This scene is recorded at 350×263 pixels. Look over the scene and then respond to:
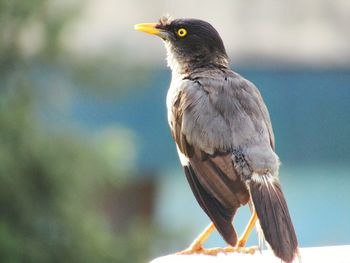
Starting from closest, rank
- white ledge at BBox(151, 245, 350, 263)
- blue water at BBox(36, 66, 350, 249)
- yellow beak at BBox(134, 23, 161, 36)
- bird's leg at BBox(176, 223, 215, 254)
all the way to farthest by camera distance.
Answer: white ledge at BBox(151, 245, 350, 263) < bird's leg at BBox(176, 223, 215, 254) < yellow beak at BBox(134, 23, 161, 36) < blue water at BBox(36, 66, 350, 249)

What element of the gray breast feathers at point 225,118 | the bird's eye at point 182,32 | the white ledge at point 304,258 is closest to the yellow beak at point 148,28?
the bird's eye at point 182,32

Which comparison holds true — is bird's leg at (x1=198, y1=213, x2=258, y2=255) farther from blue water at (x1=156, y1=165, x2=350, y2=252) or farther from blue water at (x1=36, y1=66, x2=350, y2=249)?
blue water at (x1=36, y1=66, x2=350, y2=249)

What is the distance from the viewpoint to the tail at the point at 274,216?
5324 millimetres

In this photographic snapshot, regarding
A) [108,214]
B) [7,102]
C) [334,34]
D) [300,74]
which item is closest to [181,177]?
[108,214]

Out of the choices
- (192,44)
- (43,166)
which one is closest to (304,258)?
(192,44)

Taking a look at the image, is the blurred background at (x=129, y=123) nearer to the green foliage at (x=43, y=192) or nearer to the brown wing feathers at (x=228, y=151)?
the green foliage at (x=43, y=192)

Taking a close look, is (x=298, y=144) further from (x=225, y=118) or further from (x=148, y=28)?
(x=225, y=118)

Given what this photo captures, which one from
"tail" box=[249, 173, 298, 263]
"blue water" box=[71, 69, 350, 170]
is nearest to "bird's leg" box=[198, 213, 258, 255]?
"tail" box=[249, 173, 298, 263]

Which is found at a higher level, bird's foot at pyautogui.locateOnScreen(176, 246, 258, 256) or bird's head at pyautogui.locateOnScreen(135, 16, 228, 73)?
bird's head at pyautogui.locateOnScreen(135, 16, 228, 73)

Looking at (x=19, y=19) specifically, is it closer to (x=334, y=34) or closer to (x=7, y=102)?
(x=7, y=102)

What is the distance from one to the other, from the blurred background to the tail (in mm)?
4056

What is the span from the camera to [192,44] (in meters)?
7.16

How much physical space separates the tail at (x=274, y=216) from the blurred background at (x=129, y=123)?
406cm

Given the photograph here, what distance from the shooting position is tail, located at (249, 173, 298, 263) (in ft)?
17.5
